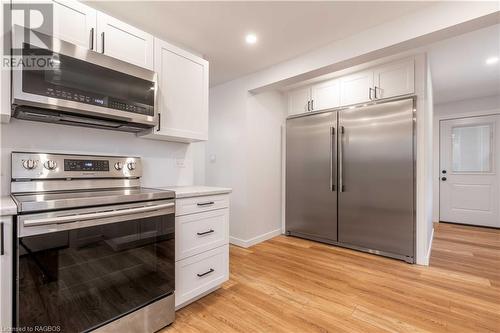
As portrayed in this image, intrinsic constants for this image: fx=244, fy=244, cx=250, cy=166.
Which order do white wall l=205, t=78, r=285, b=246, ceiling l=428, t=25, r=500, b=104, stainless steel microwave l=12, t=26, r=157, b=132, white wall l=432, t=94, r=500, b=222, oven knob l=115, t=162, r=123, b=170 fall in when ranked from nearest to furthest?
stainless steel microwave l=12, t=26, r=157, b=132 < oven knob l=115, t=162, r=123, b=170 < ceiling l=428, t=25, r=500, b=104 < white wall l=205, t=78, r=285, b=246 < white wall l=432, t=94, r=500, b=222

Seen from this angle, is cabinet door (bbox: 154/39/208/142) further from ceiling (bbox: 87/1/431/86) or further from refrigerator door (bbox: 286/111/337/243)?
refrigerator door (bbox: 286/111/337/243)

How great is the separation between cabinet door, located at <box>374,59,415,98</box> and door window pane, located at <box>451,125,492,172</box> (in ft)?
9.45

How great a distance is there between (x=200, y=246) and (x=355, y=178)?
2.23 metres

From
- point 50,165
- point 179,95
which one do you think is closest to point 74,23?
point 179,95

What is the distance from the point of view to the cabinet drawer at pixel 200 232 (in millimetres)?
1800

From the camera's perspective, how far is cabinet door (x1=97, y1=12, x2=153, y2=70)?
1687mm

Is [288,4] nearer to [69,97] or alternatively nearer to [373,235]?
[69,97]

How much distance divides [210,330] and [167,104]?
173cm

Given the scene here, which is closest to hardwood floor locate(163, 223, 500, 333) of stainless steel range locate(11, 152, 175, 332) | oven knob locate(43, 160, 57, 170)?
stainless steel range locate(11, 152, 175, 332)

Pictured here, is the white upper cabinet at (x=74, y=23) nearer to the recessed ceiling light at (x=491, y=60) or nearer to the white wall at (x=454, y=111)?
the recessed ceiling light at (x=491, y=60)

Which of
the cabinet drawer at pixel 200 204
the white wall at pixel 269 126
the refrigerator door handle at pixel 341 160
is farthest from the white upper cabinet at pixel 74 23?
the refrigerator door handle at pixel 341 160

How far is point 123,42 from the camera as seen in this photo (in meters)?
1.79

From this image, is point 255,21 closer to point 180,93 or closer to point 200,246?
point 180,93

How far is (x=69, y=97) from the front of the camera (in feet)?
4.72
